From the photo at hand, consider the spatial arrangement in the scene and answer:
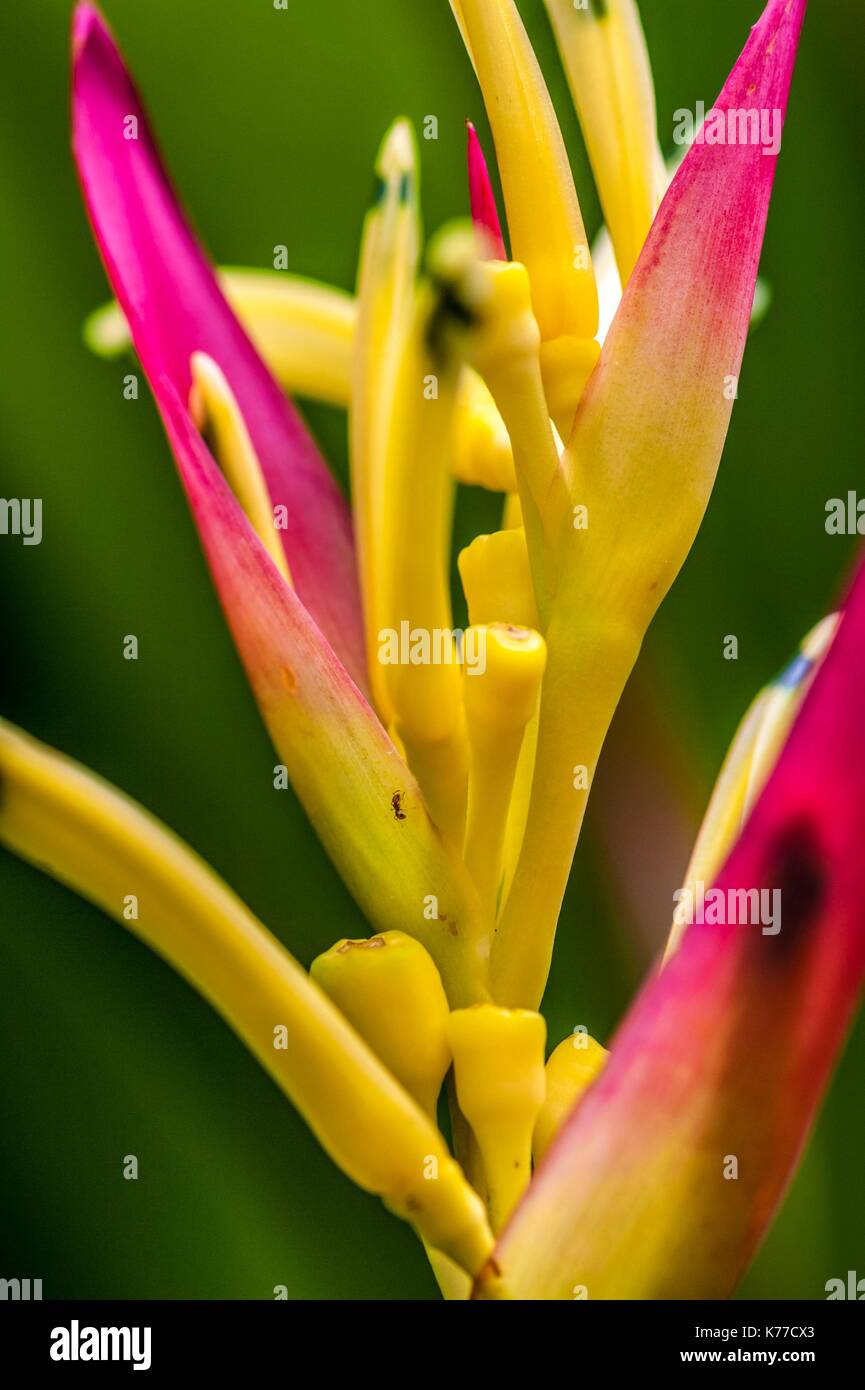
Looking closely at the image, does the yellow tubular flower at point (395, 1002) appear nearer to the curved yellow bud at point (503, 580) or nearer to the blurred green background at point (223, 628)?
the curved yellow bud at point (503, 580)

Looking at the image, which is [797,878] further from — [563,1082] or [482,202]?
[482,202]

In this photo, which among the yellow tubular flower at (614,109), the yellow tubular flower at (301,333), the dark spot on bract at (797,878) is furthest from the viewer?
the yellow tubular flower at (301,333)

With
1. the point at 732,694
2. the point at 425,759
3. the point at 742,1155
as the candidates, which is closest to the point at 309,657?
the point at 425,759

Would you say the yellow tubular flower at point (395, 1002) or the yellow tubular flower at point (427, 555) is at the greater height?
the yellow tubular flower at point (427, 555)

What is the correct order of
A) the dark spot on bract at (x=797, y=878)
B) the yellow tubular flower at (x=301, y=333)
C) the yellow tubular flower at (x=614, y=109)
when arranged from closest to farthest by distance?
1. the dark spot on bract at (x=797, y=878)
2. the yellow tubular flower at (x=614, y=109)
3. the yellow tubular flower at (x=301, y=333)

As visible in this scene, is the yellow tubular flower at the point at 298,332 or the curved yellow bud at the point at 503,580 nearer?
the curved yellow bud at the point at 503,580

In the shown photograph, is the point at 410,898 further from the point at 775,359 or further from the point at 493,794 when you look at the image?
the point at 775,359

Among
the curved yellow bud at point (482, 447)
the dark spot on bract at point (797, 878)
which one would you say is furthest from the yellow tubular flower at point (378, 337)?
the dark spot on bract at point (797, 878)
